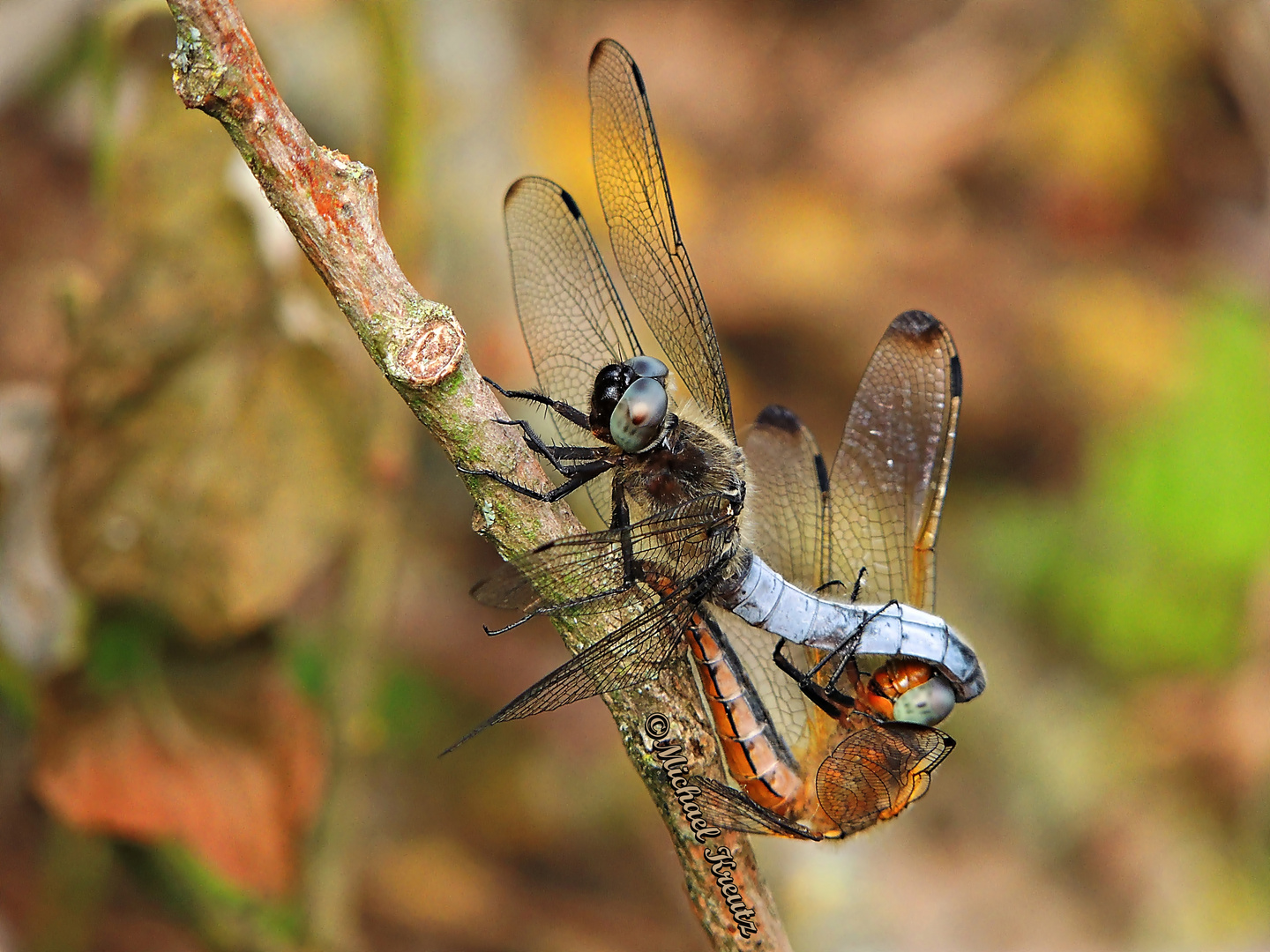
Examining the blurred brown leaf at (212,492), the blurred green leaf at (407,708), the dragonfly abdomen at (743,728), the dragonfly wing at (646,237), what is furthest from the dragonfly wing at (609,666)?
the blurred green leaf at (407,708)

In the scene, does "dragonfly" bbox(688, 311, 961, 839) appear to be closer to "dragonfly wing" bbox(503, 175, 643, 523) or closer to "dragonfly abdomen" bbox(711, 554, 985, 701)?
"dragonfly abdomen" bbox(711, 554, 985, 701)

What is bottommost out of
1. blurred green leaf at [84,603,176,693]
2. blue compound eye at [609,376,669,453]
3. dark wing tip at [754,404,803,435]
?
blurred green leaf at [84,603,176,693]

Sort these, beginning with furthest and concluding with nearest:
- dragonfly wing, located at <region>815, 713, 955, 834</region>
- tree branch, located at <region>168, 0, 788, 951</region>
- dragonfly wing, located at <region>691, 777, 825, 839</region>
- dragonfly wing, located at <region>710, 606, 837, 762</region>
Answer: dragonfly wing, located at <region>710, 606, 837, 762</region>
dragonfly wing, located at <region>815, 713, 955, 834</region>
dragonfly wing, located at <region>691, 777, 825, 839</region>
tree branch, located at <region>168, 0, 788, 951</region>

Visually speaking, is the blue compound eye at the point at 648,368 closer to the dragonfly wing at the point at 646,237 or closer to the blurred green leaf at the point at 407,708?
the dragonfly wing at the point at 646,237

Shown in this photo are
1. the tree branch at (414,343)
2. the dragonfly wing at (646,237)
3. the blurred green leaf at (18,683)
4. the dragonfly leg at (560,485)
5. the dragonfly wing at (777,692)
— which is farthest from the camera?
the blurred green leaf at (18,683)

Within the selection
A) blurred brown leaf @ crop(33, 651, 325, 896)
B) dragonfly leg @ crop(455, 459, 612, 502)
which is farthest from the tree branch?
blurred brown leaf @ crop(33, 651, 325, 896)

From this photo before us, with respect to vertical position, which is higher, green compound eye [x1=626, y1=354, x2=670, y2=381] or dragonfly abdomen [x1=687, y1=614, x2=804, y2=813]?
green compound eye [x1=626, y1=354, x2=670, y2=381]

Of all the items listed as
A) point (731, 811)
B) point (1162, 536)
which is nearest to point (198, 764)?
point (731, 811)

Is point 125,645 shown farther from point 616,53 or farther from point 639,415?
point 616,53
